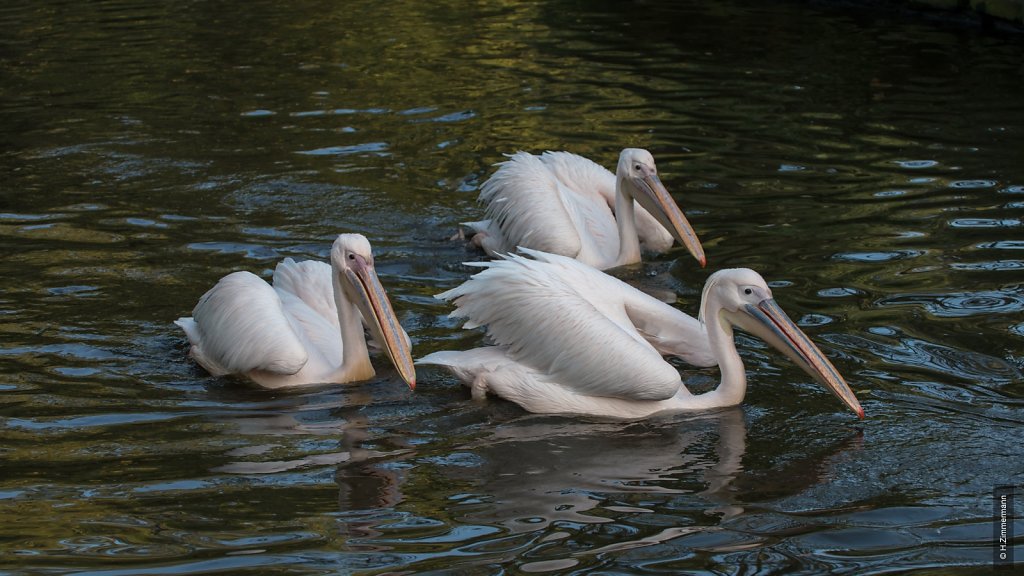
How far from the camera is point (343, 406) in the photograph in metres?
5.30

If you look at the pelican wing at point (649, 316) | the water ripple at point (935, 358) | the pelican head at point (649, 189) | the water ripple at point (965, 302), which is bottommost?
the water ripple at point (935, 358)

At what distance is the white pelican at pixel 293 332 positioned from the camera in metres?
5.30

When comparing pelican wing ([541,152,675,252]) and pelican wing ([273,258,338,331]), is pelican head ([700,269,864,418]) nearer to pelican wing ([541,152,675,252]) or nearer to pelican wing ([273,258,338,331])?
pelican wing ([273,258,338,331])

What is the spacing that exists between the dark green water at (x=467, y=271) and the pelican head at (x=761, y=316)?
23 cm

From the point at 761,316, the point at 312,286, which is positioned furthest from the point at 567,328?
the point at 312,286

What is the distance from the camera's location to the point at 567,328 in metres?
5.20

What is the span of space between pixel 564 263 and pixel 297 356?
1.13m

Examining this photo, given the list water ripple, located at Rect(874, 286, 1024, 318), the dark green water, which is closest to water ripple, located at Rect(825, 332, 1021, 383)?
the dark green water

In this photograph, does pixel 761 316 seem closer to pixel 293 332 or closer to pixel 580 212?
pixel 293 332

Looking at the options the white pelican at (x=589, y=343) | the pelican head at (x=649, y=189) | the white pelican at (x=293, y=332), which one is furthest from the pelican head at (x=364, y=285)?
the pelican head at (x=649, y=189)

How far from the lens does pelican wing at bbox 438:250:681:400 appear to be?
505 centimetres

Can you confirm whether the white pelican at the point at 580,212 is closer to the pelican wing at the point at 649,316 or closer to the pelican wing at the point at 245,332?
the pelican wing at the point at 649,316

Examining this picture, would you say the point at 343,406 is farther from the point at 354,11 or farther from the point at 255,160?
the point at 354,11

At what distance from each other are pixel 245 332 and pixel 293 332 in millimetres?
188
